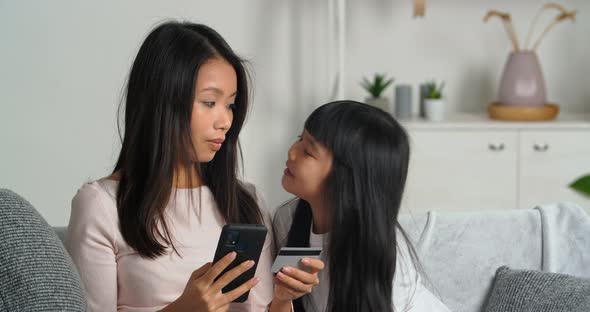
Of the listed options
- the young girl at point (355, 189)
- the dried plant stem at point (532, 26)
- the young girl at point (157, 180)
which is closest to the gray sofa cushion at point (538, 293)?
the young girl at point (355, 189)

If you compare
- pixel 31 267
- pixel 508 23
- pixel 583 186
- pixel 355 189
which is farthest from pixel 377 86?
pixel 583 186

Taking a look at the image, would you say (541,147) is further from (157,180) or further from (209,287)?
(209,287)

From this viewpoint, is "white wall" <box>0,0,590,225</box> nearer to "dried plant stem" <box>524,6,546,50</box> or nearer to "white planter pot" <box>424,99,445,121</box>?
"dried plant stem" <box>524,6,546,50</box>

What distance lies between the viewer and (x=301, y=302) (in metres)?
2.08

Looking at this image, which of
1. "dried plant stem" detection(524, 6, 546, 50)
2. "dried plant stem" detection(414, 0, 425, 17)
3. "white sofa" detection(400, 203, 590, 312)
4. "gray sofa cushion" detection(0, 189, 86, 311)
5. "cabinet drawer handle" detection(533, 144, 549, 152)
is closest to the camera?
"gray sofa cushion" detection(0, 189, 86, 311)

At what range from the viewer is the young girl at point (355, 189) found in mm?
1936

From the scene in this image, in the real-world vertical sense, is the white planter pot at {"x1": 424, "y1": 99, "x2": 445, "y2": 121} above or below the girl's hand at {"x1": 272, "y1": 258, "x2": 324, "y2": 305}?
above

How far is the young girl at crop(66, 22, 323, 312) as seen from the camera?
6.06 ft

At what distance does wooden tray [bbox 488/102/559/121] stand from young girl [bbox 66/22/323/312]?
2.32 m

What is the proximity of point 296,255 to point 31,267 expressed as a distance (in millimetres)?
555

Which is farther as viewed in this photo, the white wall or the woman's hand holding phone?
the white wall

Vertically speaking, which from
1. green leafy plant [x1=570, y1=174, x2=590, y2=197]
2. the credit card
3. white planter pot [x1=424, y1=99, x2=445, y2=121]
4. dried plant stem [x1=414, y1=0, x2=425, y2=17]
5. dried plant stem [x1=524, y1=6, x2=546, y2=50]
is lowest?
the credit card

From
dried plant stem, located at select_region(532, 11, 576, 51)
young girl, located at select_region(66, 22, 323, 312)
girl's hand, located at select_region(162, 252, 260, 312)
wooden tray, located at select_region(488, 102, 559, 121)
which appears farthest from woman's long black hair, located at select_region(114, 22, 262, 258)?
dried plant stem, located at select_region(532, 11, 576, 51)

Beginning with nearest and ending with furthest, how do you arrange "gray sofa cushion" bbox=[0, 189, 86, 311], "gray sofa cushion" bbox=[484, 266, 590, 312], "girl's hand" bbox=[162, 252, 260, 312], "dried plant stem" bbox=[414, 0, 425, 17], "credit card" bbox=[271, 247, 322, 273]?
1. "gray sofa cushion" bbox=[0, 189, 86, 311]
2. "girl's hand" bbox=[162, 252, 260, 312]
3. "credit card" bbox=[271, 247, 322, 273]
4. "gray sofa cushion" bbox=[484, 266, 590, 312]
5. "dried plant stem" bbox=[414, 0, 425, 17]
